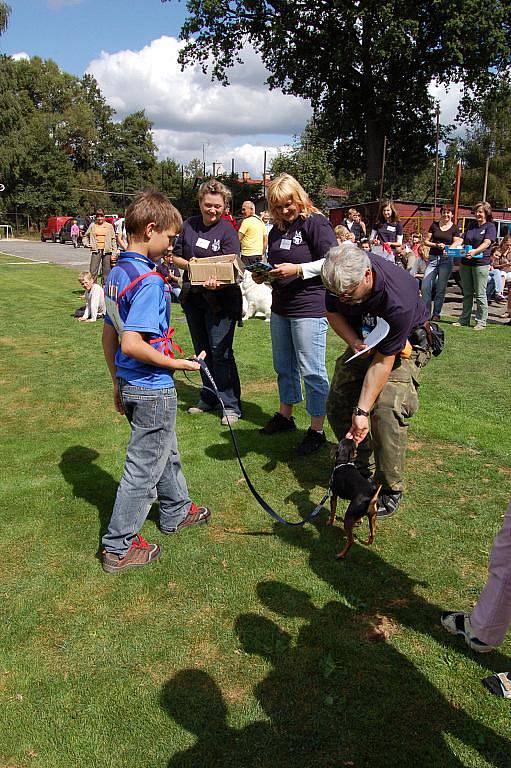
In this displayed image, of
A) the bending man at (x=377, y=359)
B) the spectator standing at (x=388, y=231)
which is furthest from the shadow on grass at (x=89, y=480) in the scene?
the spectator standing at (x=388, y=231)

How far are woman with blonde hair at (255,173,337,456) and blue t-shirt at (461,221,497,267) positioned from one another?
6422 mm

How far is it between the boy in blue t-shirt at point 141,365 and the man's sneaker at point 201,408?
2409 millimetres

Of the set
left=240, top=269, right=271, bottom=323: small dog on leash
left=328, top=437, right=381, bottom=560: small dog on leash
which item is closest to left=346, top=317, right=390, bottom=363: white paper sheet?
left=328, top=437, right=381, bottom=560: small dog on leash

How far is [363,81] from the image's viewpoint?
33.9 meters

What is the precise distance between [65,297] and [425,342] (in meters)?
11.7

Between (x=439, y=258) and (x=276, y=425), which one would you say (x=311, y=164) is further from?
(x=276, y=425)

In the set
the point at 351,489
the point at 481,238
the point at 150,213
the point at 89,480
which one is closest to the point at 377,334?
the point at 351,489

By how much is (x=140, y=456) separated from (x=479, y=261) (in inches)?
338

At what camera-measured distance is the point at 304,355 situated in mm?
4676

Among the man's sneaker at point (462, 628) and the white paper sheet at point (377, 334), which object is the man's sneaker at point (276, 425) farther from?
the man's sneaker at point (462, 628)

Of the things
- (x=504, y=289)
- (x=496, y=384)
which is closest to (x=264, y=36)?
(x=504, y=289)

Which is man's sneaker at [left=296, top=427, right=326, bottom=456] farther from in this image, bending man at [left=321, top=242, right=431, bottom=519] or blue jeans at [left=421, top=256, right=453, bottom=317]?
blue jeans at [left=421, top=256, right=453, bottom=317]

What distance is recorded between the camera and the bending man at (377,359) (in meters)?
3.00

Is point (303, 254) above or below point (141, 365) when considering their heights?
above
